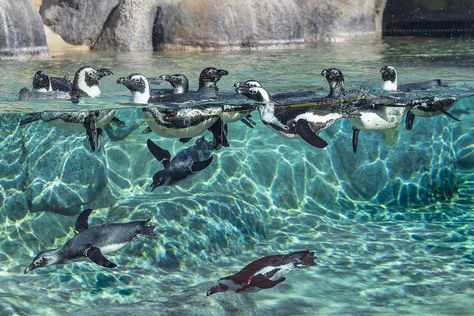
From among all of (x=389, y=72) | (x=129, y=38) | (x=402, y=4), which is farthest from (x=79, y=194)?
(x=402, y=4)

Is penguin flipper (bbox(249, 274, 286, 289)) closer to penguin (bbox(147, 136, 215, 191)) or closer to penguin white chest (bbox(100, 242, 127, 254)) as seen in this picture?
penguin white chest (bbox(100, 242, 127, 254))

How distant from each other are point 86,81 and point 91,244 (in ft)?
9.28

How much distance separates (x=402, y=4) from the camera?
21.5m

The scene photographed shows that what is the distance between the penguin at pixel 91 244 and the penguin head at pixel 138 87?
206cm

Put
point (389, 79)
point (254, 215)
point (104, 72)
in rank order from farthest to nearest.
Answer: point (389, 79)
point (104, 72)
point (254, 215)

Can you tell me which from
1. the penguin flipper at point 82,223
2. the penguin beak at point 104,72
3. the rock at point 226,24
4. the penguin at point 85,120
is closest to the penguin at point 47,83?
the penguin beak at point 104,72

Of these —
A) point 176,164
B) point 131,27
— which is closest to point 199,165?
point 176,164

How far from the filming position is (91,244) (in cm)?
553

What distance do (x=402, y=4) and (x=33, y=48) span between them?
1131 centimetres

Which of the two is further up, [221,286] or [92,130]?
[92,130]

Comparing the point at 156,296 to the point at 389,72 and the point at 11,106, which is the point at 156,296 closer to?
the point at 11,106

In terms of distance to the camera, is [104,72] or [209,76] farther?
[209,76]

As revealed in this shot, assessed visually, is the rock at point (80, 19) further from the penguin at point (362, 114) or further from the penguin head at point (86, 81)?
the penguin at point (362, 114)

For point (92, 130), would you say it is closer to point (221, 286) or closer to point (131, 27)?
point (221, 286)
